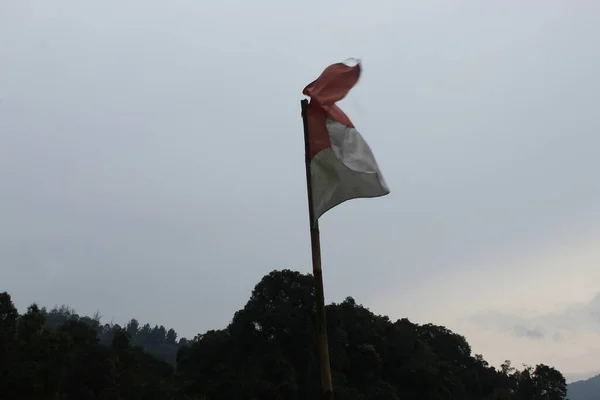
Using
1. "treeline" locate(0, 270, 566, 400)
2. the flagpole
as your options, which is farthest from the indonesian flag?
"treeline" locate(0, 270, 566, 400)

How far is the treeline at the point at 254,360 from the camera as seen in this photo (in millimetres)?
24781

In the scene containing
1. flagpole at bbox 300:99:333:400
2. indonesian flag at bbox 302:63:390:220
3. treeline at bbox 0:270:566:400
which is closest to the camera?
flagpole at bbox 300:99:333:400

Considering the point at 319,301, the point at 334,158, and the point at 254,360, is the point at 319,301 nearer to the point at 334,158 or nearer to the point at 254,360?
the point at 334,158

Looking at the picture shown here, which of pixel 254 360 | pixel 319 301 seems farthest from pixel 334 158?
pixel 254 360

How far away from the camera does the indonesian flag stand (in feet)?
17.0

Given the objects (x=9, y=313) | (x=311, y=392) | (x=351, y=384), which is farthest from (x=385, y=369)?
(x=9, y=313)

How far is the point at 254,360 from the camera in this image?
33219 mm

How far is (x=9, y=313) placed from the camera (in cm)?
2689

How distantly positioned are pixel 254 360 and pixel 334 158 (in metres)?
29.5

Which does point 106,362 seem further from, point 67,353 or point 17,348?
point 17,348

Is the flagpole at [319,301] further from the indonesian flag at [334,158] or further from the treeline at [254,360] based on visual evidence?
the treeline at [254,360]

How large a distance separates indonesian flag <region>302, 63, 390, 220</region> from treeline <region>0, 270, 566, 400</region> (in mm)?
21547

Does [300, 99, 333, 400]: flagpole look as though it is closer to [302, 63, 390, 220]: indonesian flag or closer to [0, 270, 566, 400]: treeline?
[302, 63, 390, 220]: indonesian flag

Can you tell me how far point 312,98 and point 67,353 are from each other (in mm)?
23671
